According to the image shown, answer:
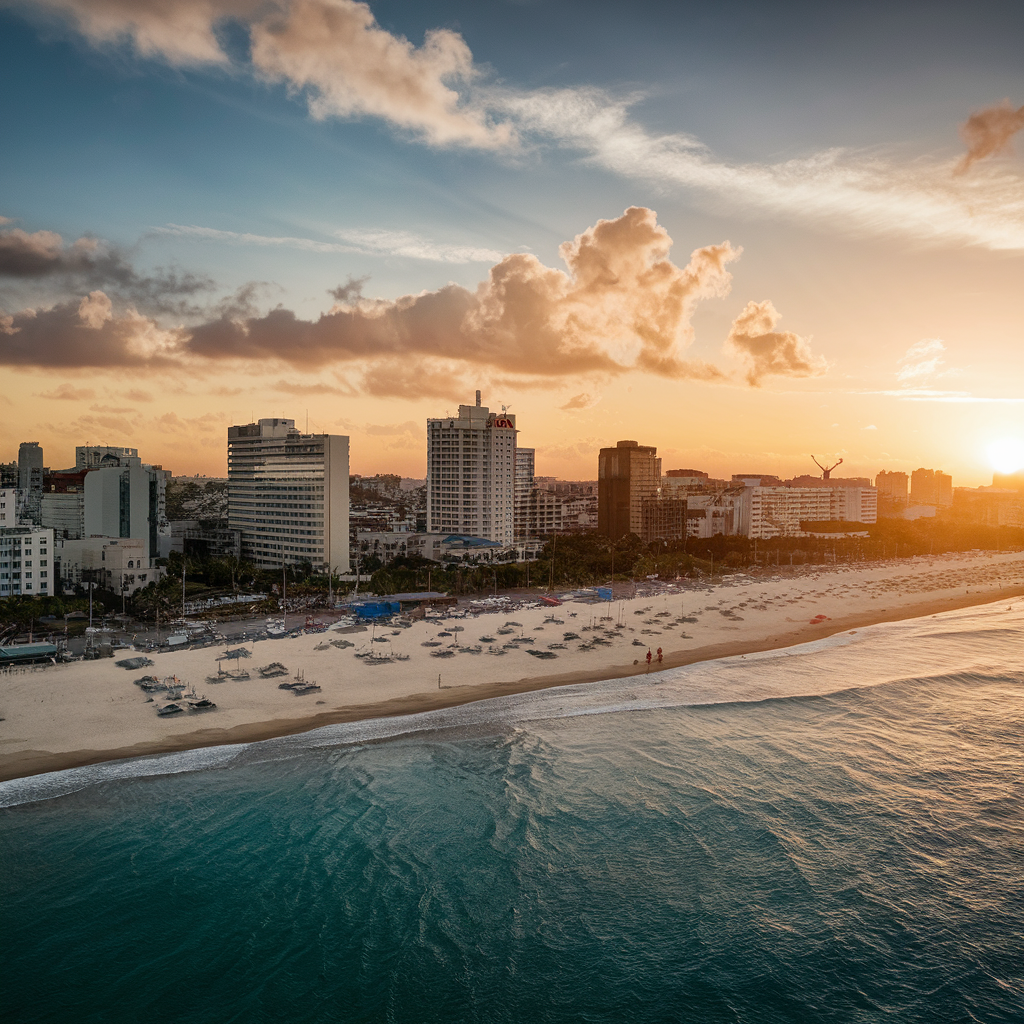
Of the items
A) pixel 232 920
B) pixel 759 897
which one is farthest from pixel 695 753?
pixel 232 920

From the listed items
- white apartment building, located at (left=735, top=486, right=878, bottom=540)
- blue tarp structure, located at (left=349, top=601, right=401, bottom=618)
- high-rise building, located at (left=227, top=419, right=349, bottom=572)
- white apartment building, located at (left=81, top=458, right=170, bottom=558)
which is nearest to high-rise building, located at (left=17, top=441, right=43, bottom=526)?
white apartment building, located at (left=81, top=458, right=170, bottom=558)

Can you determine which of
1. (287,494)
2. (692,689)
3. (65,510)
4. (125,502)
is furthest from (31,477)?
(692,689)

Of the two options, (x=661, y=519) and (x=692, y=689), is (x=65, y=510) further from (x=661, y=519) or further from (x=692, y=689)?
(x=661, y=519)

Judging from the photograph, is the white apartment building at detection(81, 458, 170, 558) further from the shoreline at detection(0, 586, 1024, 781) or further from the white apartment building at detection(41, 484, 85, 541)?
the shoreline at detection(0, 586, 1024, 781)

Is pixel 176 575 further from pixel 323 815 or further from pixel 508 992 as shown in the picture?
pixel 508 992

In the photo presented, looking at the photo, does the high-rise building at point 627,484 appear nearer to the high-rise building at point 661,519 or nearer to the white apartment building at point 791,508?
the high-rise building at point 661,519
